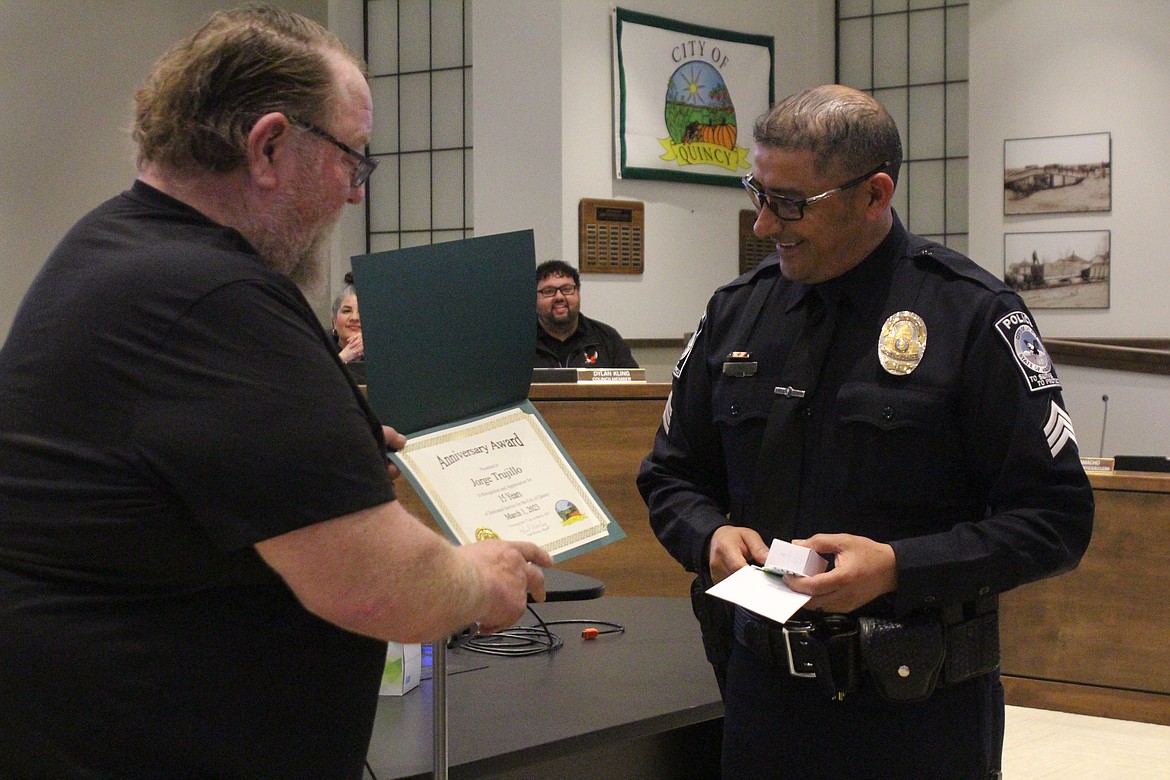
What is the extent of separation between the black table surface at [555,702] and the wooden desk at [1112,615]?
65.7 inches

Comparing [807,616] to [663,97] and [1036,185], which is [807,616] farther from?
[1036,185]

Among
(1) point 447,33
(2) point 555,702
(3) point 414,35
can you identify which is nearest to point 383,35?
(3) point 414,35

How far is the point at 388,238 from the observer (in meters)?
8.62

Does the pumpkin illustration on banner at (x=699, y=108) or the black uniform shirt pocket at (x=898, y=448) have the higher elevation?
the pumpkin illustration on banner at (x=699, y=108)

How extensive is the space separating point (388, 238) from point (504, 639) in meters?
6.22

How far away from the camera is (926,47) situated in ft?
29.8

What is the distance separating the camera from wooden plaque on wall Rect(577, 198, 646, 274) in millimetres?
7246

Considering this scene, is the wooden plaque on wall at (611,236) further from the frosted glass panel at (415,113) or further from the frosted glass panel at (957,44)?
the frosted glass panel at (957,44)

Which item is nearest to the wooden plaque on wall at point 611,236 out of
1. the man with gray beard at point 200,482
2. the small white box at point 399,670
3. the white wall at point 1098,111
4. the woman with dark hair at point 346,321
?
the woman with dark hair at point 346,321

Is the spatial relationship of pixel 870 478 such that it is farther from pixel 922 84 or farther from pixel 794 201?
pixel 922 84

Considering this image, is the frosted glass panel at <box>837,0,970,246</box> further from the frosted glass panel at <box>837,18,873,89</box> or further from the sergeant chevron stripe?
the sergeant chevron stripe

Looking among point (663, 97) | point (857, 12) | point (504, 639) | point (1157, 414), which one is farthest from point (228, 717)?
point (857, 12)

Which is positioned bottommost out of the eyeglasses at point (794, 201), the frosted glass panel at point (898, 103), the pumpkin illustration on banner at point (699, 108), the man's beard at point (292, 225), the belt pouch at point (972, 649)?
the belt pouch at point (972, 649)

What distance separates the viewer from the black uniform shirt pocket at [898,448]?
1697 mm
